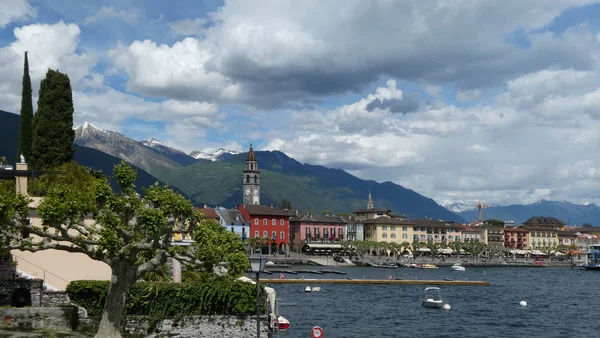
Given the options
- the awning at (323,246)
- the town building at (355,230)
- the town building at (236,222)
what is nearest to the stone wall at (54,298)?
the town building at (236,222)

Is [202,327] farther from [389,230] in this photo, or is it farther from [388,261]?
[389,230]

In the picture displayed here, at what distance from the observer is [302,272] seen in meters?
111

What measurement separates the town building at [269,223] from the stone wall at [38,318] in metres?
127

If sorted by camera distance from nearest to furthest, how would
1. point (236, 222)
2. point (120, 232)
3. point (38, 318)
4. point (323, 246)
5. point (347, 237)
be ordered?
1. point (120, 232)
2. point (38, 318)
3. point (236, 222)
4. point (323, 246)
5. point (347, 237)

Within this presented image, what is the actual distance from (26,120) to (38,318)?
1662 inches

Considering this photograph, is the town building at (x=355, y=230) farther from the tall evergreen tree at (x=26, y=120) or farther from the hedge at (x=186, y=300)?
the hedge at (x=186, y=300)

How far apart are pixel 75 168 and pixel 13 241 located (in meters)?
23.7

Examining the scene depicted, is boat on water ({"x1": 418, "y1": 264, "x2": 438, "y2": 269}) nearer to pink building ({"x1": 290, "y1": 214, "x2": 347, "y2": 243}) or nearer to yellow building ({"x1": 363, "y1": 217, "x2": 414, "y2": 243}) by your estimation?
pink building ({"x1": 290, "y1": 214, "x2": 347, "y2": 243})

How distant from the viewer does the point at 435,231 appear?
19112cm

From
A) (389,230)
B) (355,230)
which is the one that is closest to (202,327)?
(389,230)

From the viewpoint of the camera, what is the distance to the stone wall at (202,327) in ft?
99.7

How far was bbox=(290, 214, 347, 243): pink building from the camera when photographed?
170750 millimetres

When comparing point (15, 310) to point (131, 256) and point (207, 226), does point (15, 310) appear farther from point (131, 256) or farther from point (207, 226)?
point (207, 226)

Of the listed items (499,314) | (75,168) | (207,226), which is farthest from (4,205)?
(499,314)
